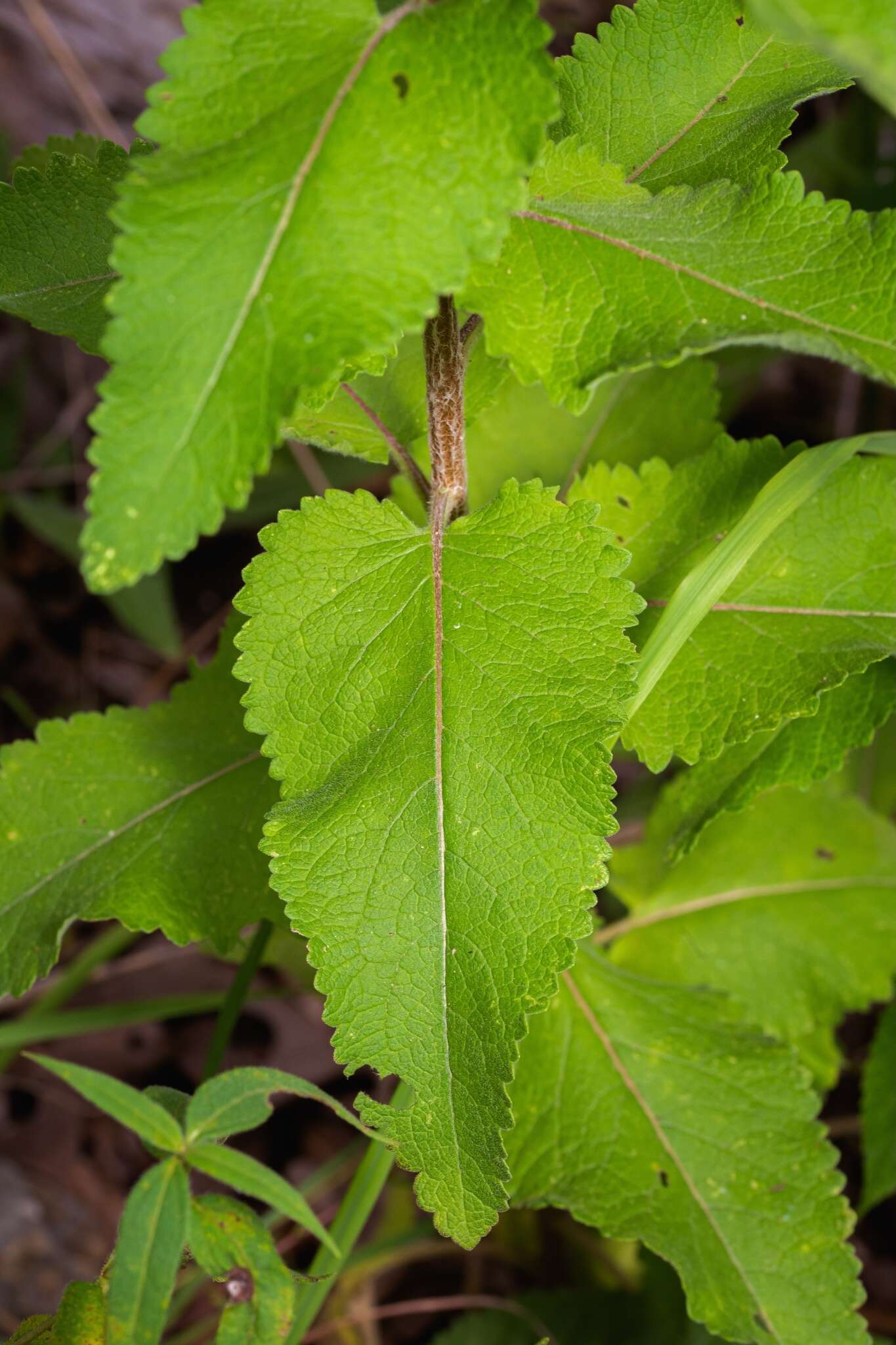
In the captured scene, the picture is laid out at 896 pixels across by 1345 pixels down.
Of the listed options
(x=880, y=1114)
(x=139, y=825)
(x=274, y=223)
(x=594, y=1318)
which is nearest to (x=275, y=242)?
(x=274, y=223)

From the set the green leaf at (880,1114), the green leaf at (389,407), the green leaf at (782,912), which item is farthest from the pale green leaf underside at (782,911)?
the green leaf at (389,407)

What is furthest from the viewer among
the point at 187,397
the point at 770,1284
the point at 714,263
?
the point at 770,1284

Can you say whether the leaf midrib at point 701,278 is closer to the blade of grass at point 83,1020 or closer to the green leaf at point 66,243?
the green leaf at point 66,243

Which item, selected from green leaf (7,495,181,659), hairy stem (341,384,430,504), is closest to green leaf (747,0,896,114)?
hairy stem (341,384,430,504)

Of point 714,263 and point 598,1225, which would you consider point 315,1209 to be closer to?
point 598,1225

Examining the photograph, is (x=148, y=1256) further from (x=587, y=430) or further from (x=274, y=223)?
(x=587, y=430)

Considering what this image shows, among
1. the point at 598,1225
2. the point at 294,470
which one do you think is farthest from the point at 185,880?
the point at 294,470
